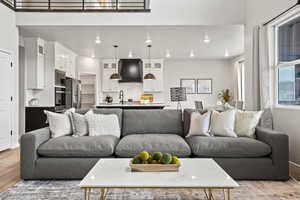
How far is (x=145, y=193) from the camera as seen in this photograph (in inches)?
112

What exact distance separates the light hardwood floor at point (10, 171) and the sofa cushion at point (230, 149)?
27.1 inches

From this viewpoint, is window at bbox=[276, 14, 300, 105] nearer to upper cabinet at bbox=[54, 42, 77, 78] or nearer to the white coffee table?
the white coffee table

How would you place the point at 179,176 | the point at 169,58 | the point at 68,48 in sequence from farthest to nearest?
the point at 169,58 → the point at 68,48 → the point at 179,176

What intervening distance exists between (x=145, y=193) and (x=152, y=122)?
153cm

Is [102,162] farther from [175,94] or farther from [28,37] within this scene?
[28,37]

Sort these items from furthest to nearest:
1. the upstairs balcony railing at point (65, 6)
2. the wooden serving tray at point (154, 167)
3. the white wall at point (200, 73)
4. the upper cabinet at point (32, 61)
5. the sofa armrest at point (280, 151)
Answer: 1. the white wall at point (200, 73)
2. the upper cabinet at point (32, 61)
3. the upstairs balcony railing at point (65, 6)
4. the sofa armrest at point (280, 151)
5. the wooden serving tray at point (154, 167)

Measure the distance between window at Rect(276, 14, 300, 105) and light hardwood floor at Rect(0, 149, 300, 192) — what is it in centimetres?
119

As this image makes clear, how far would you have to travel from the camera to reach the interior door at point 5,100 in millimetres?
5203

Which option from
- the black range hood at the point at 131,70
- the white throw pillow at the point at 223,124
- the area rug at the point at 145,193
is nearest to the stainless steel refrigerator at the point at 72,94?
the black range hood at the point at 131,70

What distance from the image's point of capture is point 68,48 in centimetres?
813

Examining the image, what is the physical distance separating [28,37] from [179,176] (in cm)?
605

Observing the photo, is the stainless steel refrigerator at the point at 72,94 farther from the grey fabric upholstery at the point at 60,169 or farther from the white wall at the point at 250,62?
the white wall at the point at 250,62

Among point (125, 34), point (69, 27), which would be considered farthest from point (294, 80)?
point (69, 27)

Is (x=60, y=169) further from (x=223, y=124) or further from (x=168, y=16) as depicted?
(x=168, y=16)
